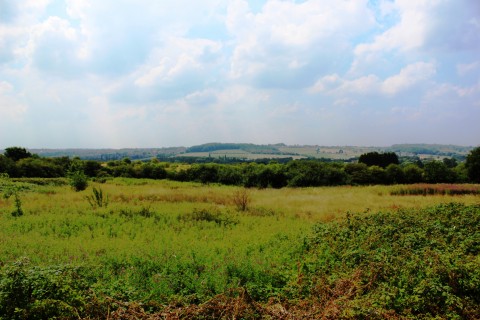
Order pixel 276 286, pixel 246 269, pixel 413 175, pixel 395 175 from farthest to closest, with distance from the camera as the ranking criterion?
pixel 395 175 < pixel 413 175 < pixel 246 269 < pixel 276 286

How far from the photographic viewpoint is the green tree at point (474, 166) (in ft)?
160

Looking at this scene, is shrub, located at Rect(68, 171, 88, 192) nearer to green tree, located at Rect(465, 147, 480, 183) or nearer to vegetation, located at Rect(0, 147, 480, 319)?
vegetation, located at Rect(0, 147, 480, 319)

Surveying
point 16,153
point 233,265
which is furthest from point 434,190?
point 16,153

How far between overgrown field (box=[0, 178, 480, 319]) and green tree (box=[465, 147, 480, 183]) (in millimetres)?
45906

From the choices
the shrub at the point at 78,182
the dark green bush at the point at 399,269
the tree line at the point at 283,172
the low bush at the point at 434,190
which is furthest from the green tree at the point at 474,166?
the shrub at the point at 78,182

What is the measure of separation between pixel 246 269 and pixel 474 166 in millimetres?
55303

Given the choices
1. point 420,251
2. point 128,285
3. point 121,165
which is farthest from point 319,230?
point 121,165

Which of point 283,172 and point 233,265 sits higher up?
point 233,265

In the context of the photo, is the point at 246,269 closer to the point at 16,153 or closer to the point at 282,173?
the point at 282,173

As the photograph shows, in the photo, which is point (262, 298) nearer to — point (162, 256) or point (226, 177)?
point (162, 256)

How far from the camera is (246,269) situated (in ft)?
23.9

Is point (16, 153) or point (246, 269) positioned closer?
point (246, 269)

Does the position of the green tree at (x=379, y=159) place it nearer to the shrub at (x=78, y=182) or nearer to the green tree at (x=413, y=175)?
the green tree at (x=413, y=175)

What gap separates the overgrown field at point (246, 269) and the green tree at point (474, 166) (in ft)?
151
